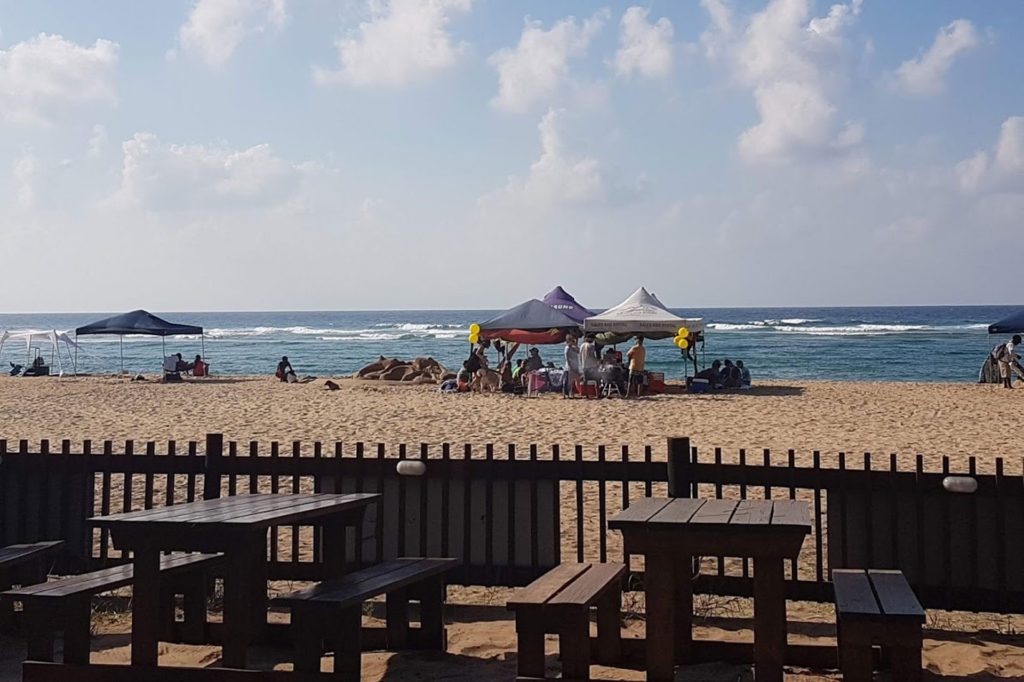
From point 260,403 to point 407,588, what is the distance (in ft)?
53.8

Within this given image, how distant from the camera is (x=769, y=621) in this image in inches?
153

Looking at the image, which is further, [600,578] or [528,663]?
[600,578]

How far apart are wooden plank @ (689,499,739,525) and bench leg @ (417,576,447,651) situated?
4.99ft

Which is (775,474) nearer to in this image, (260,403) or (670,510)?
(670,510)

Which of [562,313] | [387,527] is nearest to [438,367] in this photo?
[562,313]

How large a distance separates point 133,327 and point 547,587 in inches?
1082

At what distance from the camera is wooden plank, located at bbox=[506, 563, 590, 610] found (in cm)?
397

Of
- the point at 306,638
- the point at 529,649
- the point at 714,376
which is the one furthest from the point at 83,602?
the point at 714,376

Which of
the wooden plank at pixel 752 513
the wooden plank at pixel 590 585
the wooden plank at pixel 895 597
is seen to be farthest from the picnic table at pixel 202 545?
the wooden plank at pixel 895 597

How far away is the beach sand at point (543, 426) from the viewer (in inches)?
203

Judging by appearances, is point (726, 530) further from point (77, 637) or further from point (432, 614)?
point (77, 637)

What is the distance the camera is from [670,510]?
4324 mm

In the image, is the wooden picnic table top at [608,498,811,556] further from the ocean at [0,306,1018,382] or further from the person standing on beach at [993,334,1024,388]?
the ocean at [0,306,1018,382]

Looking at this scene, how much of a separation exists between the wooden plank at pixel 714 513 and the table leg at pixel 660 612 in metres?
0.20
